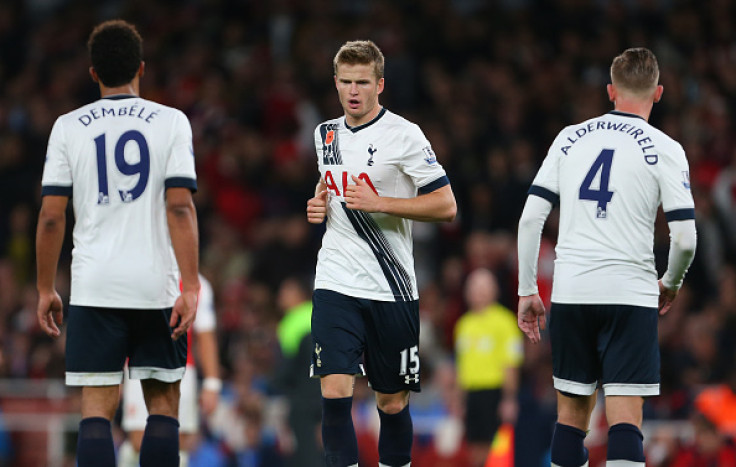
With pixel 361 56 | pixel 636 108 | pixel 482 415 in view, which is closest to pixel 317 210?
pixel 361 56

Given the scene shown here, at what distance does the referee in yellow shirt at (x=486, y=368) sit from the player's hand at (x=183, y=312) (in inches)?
260

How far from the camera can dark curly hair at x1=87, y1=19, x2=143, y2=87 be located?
6.46 metres

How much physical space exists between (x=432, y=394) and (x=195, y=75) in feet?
23.0

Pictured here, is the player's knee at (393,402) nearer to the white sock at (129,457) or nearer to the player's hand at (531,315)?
the player's hand at (531,315)

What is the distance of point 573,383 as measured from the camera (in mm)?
6523

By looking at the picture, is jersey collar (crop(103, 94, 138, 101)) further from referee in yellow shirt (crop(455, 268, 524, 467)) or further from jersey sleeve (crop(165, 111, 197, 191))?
referee in yellow shirt (crop(455, 268, 524, 467))

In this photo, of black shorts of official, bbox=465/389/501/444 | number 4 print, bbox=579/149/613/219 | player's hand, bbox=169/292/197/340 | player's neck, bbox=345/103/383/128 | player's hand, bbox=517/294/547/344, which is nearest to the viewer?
player's hand, bbox=169/292/197/340

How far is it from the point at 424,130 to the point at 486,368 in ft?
15.2

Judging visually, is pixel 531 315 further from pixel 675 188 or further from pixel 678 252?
pixel 675 188

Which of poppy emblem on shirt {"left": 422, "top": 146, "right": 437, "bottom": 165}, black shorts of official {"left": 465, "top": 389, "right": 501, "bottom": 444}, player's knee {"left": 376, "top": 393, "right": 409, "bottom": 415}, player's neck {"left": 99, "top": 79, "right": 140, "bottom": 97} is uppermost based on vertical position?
player's neck {"left": 99, "top": 79, "right": 140, "bottom": 97}

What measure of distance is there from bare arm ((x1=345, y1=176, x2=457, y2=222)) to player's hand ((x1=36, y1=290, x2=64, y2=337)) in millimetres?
1727

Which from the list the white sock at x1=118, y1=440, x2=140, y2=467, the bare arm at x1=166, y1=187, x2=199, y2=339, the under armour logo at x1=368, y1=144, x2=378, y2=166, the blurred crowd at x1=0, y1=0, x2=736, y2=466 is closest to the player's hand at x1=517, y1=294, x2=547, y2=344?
the under armour logo at x1=368, y1=144, x2=378, y2=166

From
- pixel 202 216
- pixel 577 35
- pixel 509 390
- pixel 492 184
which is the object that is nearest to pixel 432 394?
pixel 509 390

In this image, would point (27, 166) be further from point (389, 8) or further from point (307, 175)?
point (389, 8)
